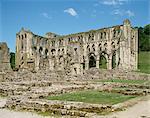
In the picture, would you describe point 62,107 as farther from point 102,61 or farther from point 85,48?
point 102,61

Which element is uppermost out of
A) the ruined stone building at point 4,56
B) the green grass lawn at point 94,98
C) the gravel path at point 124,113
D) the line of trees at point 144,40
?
the line of trees at point 144,40

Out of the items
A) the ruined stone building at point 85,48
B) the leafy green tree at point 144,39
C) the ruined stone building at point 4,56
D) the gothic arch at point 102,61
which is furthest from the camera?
the leafy green tree at point 144,39

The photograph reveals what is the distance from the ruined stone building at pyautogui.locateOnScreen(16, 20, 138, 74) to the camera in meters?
54.9

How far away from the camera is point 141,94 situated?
68.1 ft

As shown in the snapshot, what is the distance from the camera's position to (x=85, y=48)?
64188mm

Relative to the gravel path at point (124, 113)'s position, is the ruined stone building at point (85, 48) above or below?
above

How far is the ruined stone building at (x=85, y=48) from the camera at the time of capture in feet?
180

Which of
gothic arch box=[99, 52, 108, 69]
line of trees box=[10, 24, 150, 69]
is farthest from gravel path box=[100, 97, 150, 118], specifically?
line of trees box=[10, 24, 150, 69]

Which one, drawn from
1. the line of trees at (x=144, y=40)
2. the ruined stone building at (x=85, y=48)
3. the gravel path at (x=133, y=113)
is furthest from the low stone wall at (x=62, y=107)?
the line of trees at (x=144, y=40)

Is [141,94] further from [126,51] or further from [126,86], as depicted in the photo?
[126,51]

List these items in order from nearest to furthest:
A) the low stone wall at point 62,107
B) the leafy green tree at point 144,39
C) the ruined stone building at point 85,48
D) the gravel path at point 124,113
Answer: the gravel path at point 124,113 < the low stone wall at point 62,107 < the ruined stone building at point 85,48 < the leafy green tree at point 144,39

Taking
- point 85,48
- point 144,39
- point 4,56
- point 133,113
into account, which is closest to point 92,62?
point 85,48

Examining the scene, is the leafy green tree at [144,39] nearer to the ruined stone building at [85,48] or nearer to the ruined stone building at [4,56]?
the ruined stone building at [85,48]

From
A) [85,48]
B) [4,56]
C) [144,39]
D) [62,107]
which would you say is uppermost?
[144,39]
